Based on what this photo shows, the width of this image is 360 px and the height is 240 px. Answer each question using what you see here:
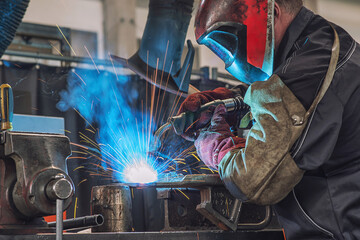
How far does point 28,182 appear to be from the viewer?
1333 millimetres

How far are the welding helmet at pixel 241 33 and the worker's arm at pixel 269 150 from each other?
0.75ft

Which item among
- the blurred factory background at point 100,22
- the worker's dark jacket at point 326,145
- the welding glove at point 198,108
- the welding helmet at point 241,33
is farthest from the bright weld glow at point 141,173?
the blurred factory background at point 100,22

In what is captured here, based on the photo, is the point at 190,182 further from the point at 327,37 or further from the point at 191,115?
the point at 327,37

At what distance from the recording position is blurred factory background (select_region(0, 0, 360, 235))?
3.74 metres

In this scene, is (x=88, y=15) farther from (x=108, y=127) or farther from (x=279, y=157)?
(x=279, y=157)

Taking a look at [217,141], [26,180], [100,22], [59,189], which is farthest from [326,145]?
[100,22]

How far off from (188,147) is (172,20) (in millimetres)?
746

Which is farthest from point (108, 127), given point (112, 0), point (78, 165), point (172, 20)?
point (112, 0)

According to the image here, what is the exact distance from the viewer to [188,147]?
2658 mm

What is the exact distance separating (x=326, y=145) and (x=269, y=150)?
177 mm

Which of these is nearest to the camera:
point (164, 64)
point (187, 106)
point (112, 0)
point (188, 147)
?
point (187, 106)

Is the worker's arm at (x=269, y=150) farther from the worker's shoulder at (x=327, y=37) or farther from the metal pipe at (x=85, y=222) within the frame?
the metal pipe at (x=85, y=222)

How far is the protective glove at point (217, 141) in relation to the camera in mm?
1785

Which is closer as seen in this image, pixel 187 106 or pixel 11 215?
pixel 11 215
